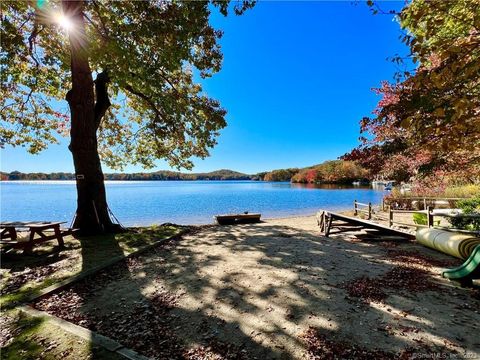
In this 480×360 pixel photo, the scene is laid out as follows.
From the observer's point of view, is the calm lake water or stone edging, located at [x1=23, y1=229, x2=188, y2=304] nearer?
stone edging, located at [x1=23, y1=229, x2=188, y2=304]

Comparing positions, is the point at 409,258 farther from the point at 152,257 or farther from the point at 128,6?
the point at 128,6

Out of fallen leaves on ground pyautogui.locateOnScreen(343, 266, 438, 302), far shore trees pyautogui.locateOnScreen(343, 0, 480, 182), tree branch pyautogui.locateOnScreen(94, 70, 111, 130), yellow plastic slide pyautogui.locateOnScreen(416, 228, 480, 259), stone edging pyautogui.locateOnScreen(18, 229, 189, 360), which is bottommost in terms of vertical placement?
fallen leaves on ground pyautogui.locateOnScreen(343, 266, 438, 302)

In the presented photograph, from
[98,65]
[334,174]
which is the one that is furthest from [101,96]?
[334,174]

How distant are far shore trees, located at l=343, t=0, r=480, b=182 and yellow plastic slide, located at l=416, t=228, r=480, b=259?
190 centimetres

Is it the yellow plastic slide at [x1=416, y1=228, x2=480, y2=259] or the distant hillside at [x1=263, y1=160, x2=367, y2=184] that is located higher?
the distant hillside at [x1=263, y1=160, x2=367, y2=184]

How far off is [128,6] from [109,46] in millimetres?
1797

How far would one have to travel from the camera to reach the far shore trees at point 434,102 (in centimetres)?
282

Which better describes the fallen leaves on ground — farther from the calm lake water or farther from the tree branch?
the calm lake water

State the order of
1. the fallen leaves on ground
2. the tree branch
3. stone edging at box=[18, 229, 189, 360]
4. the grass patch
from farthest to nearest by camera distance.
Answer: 1. the tree branch
2. the grass patch
3. the fallen leaves on ground
4. stone edging at box=[18, 229, 189, 360]

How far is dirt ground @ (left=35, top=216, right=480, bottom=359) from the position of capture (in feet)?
11.3

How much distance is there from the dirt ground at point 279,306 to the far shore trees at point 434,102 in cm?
257

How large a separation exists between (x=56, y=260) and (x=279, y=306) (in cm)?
638

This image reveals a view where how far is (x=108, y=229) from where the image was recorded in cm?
1069

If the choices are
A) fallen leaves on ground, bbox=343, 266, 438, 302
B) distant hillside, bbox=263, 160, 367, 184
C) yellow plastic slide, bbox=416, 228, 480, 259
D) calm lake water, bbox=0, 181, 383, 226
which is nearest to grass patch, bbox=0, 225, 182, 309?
fallen leaves on ground, bbox=343, 266, 438, 302
